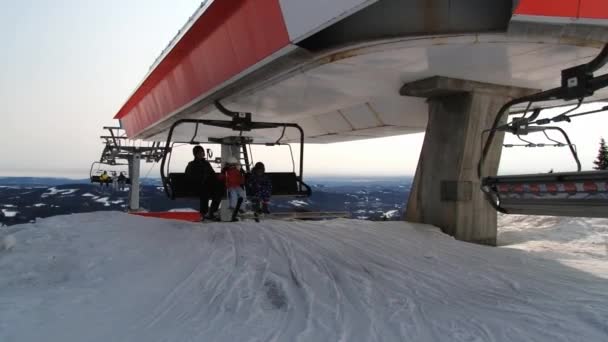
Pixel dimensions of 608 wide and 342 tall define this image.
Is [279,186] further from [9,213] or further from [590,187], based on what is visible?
[9,213]

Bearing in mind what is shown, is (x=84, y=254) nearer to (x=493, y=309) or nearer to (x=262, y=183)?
(x=493, y=309)

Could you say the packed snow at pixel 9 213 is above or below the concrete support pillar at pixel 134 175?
below

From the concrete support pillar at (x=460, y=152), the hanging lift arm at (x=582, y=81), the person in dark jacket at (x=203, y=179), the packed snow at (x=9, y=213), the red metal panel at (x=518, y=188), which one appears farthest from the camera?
the packed snow at (x=9, y=213)

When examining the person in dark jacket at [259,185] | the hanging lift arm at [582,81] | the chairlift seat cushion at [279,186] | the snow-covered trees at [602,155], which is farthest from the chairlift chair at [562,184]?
the snow-covered trees at [602,155]

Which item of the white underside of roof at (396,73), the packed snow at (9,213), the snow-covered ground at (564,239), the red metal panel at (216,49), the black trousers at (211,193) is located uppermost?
the red metal panel at (216,49)

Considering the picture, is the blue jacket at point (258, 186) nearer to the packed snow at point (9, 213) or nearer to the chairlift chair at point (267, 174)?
the chairlift chair at point (267, 174)

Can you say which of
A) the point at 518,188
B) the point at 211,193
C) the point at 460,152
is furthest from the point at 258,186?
the point at 518,188
